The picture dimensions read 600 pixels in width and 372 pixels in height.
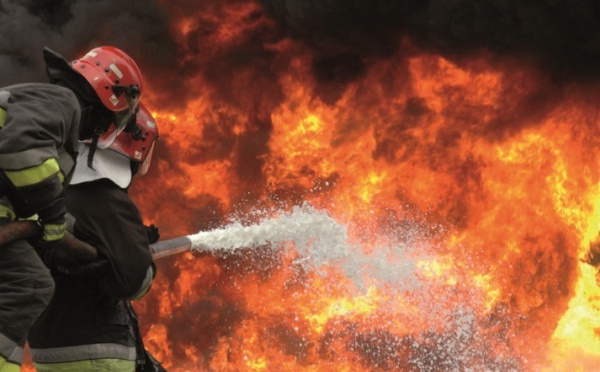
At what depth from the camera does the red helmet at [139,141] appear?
352cm

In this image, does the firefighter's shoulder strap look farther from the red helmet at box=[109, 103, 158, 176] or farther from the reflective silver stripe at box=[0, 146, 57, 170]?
the red helmet at box=[109, 103, 158, 176]

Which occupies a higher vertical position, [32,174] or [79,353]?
[32,174]

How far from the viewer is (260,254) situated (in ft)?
25.2

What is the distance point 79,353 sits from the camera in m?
3.24

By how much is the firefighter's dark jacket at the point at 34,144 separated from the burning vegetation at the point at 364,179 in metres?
4.89

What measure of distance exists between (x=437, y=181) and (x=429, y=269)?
1.26 metres

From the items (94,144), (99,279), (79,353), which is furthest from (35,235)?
(79,353)

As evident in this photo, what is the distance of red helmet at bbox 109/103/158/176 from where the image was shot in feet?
11.5

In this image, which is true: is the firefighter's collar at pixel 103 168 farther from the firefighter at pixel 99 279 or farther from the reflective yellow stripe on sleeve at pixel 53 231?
the reflective yellow stripe on sleeve at pixel 53 231

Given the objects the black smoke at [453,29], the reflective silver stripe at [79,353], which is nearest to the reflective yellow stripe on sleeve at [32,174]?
the reflective silver stripe at [79,353]

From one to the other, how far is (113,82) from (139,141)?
1.48 feet

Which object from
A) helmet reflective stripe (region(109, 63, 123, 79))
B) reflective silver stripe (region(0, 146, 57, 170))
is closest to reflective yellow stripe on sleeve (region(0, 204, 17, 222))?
reflective silver stripe (region(0, 146, 57, 170))

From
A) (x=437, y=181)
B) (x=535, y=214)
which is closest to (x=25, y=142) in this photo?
(x=437, y=181)

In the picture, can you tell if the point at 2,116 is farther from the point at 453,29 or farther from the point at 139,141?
the point at 453,29
